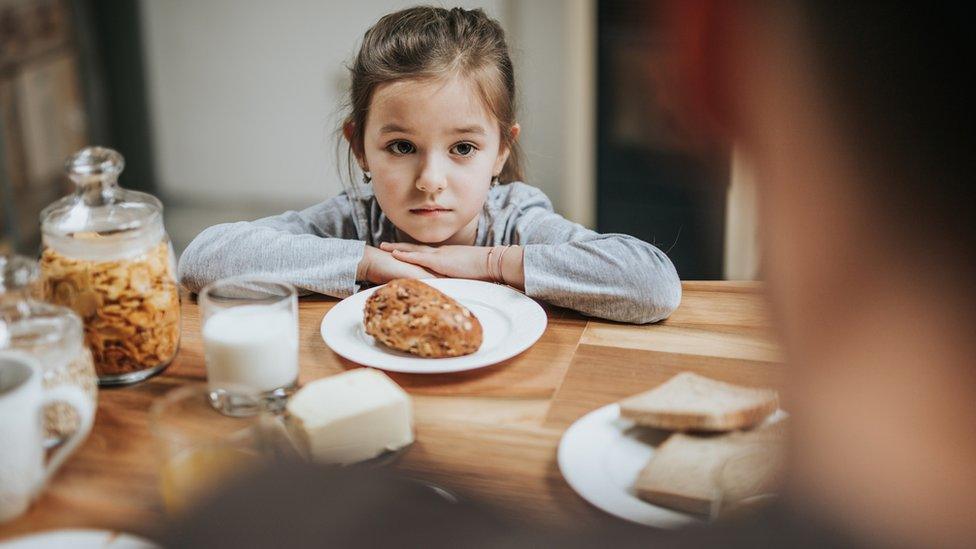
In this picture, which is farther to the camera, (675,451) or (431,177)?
(431,177)

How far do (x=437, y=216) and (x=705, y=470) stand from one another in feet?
2.49

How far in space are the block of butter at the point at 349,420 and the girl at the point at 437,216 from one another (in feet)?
1.30

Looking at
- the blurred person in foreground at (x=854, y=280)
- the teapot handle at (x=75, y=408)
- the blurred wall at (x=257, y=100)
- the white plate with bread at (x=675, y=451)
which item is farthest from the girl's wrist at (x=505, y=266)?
the blurred wall at (x=257, y=100)

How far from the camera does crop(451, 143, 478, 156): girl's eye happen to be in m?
1.35

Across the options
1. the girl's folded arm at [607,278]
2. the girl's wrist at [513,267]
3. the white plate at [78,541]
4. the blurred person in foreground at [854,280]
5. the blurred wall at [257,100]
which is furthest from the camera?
the blurred wall at [257,100]

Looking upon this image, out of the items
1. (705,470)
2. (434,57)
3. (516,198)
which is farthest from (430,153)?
(705,470)

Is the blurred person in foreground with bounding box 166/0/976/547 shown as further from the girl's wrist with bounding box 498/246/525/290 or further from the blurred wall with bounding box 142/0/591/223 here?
the blurred wall with bounding box 142/0/591/223

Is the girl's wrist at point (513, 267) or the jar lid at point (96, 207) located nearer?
the jar lid at point (96, 207)

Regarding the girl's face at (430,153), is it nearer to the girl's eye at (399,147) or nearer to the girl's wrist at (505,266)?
the girl's eye at (399,147)

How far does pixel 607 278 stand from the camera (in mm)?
1114

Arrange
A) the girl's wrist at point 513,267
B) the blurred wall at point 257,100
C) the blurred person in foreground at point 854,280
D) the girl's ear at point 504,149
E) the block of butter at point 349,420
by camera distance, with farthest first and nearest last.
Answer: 1. the blurred wall at point 257,100
2. the girl's ear at point 504,149
3. the girl's wrist at point 513,267
4. the block of butter at point 349,420
5. the blurred person in foreground at point 854,280

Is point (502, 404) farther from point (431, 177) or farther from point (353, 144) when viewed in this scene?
point (353, 144)

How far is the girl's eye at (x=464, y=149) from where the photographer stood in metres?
1.35

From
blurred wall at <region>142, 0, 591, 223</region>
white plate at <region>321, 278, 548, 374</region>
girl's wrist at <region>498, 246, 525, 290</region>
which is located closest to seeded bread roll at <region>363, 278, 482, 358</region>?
white plate at <region>321, 278, 548, 374</region>
